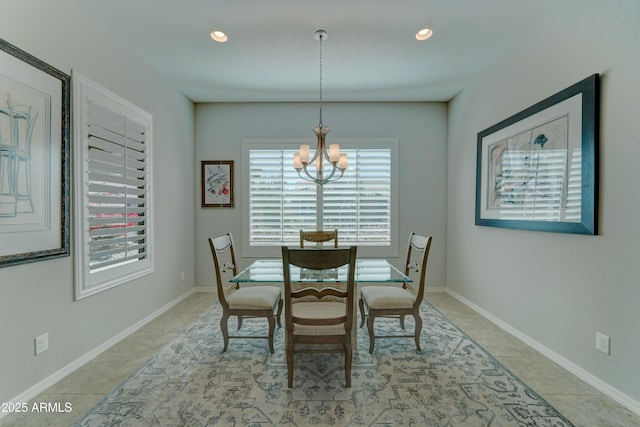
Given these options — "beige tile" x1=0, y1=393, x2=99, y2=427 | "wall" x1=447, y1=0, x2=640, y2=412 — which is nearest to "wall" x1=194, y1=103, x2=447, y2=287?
"wall" x1=447, y1=0, x2=640, y2=412

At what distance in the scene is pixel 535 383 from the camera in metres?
2.09

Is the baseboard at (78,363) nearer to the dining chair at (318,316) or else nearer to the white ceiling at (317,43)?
the dining chair at (318,316)

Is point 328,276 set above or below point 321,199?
below

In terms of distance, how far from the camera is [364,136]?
4.37 metres

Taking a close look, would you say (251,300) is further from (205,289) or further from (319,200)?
(205,289)

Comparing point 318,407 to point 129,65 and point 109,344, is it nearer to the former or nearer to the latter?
point 109,344

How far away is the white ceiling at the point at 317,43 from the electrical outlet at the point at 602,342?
2.49 meters

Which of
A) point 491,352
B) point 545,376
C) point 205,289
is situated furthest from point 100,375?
point 545,376

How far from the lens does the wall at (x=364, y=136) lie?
4379mm

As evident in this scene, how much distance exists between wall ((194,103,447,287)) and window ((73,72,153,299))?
3.93 ft

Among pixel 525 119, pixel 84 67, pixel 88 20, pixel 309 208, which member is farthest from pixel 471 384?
pixel 88 20

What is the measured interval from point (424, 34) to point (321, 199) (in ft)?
7.74

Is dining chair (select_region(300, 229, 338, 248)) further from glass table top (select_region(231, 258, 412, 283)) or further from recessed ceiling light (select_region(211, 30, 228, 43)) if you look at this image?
recessed ceiling light (select_region(211, 30, 228, 43))

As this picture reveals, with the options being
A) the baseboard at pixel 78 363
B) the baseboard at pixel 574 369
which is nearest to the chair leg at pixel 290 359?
the baseboard at pixel 78 363
